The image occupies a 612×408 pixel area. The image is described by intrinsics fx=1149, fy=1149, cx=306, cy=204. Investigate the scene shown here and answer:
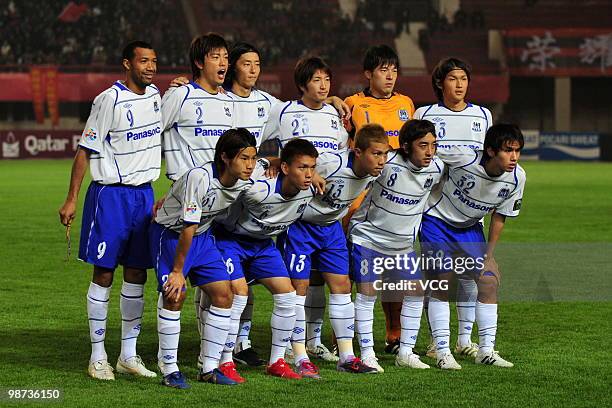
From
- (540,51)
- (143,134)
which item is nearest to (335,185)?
(143,134)

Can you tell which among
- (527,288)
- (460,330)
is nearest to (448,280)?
(460,330)

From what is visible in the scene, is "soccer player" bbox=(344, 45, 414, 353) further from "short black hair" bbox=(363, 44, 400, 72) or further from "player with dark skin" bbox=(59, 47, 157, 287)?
"player with dark skin" bbox=(59, 47, 157, 287)

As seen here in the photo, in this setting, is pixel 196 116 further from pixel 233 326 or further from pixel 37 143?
pixel 37 143

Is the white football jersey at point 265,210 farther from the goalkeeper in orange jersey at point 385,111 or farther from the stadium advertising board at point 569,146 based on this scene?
the stadium advertising board at point 569,146

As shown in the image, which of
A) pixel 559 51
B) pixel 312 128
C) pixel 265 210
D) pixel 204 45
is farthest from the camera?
pixel 559 51

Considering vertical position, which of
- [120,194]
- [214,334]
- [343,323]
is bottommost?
[343,323]

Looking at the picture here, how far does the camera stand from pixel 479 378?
692 centimetres

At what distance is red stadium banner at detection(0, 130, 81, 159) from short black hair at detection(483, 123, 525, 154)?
31730mm

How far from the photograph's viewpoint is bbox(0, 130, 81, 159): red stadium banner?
123 ft

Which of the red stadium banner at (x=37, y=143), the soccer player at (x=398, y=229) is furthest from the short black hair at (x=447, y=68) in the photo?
the red stadium banner at (x=37, y=143)

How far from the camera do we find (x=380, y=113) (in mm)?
8078

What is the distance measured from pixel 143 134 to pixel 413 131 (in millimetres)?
1670

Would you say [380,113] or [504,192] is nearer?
[504,192]

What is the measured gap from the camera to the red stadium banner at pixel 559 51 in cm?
4194
